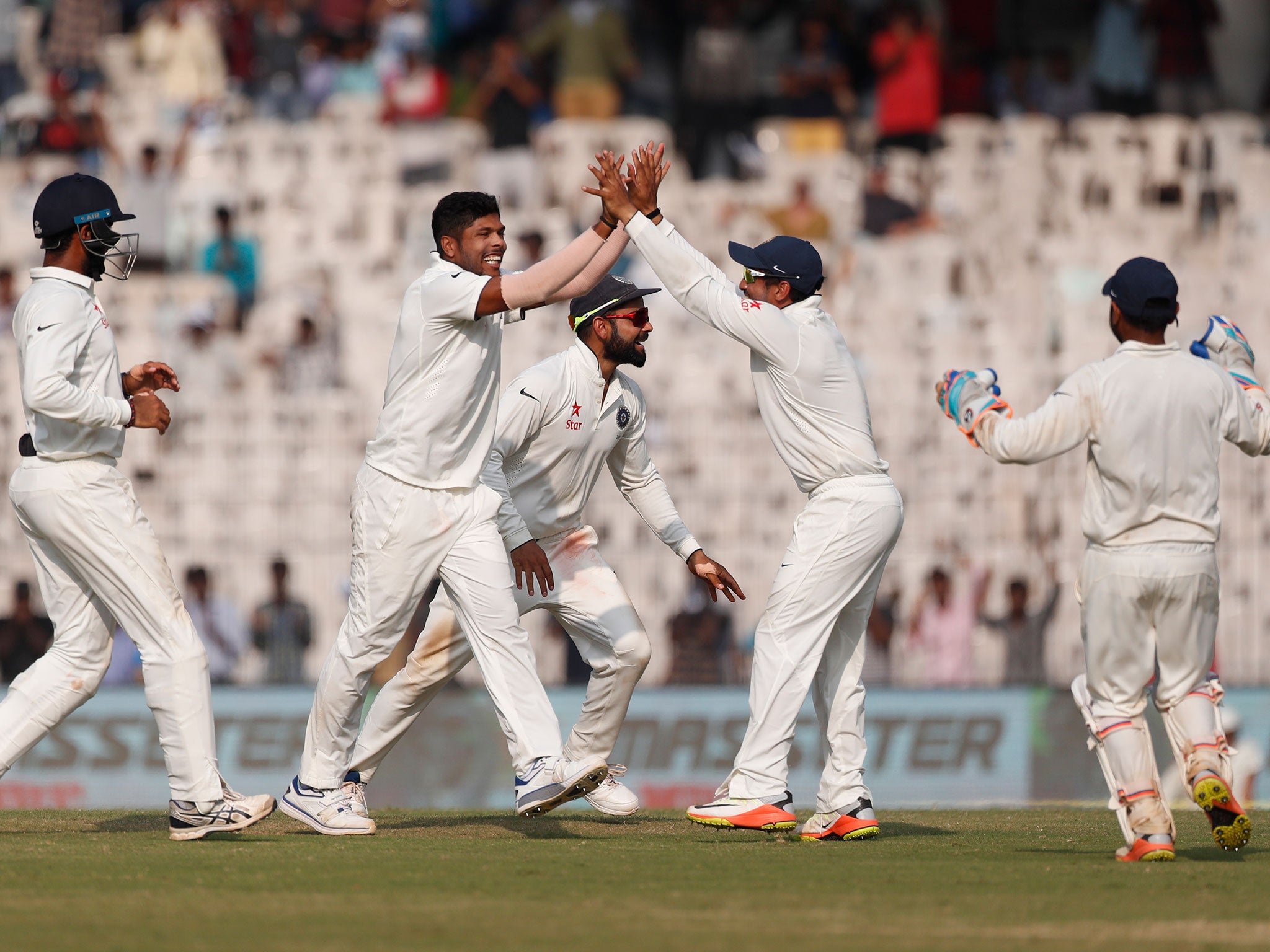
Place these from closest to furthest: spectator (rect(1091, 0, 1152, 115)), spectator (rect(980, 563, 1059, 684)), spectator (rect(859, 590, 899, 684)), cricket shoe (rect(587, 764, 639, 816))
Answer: cricket shoe (rect(587, 764, 639, 816))
spectator (rect(980, 563, 1059, 684))
spectator (rect(859, 590, 899, 684))
spectator (rect(1091, 0, 1152, 115))

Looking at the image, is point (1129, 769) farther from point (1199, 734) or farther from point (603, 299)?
point (603, 299)

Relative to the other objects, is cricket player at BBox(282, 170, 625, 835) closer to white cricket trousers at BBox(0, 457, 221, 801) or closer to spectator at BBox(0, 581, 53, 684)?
white cricket trousers at BBox(0, 457, 221, 801)

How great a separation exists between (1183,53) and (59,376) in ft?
47.0

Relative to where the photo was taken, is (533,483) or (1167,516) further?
(533,483)

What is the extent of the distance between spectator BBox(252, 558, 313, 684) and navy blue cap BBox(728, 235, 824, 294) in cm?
609

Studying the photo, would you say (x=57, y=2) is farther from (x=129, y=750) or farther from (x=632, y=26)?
(x=129, y=750)

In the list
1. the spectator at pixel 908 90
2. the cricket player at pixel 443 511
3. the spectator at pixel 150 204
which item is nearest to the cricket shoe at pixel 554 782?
the cricket player at pixel 443 511

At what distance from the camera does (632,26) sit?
2061 centimetres

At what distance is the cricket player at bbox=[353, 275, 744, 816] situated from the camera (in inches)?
318

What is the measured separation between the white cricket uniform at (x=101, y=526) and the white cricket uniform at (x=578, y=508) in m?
0.99

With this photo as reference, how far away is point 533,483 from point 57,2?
15080 millimetres

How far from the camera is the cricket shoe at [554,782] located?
6.79 meters

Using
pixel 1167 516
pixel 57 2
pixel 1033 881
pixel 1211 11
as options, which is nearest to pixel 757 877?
pixel 1033 881

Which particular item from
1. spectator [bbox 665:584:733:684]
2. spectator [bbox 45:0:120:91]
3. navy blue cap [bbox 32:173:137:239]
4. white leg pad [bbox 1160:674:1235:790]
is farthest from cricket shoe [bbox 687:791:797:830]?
spectator [bbox 45:0:120:91]
